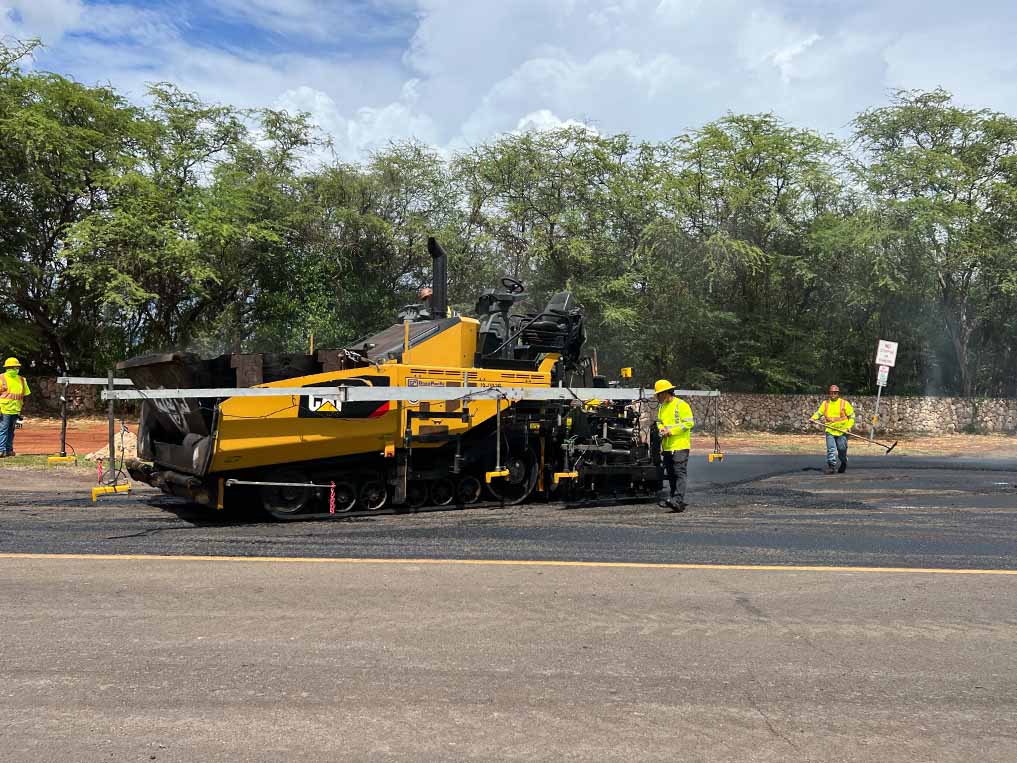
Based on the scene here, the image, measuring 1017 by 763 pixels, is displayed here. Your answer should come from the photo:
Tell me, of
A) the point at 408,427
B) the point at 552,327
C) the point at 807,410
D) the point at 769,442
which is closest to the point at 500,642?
the point at 408,427

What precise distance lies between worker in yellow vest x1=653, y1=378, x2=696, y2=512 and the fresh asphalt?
244mm

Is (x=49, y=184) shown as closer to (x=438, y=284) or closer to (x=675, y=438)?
(x=438, y=284)

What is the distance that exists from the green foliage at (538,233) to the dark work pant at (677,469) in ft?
45.9

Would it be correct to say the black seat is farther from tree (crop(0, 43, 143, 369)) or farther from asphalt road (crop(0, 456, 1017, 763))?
tree (crop(0, 43, 143, 369))

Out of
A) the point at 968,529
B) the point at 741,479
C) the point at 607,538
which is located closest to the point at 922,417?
the point at 741,479

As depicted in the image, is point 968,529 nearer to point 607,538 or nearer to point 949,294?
point 607,538

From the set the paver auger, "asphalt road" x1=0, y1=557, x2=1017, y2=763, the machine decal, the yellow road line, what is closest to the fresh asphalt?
the yellow road line

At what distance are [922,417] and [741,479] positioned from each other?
1811 centimetres

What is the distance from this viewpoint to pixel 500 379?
984 cm

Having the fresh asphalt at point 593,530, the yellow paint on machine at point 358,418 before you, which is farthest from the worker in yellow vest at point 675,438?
the yellow paint on machine at point 358,418

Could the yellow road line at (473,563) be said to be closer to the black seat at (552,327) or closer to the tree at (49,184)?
the black seat at (552,327)

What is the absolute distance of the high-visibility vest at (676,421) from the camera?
32.4 ft

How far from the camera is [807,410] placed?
90.2 feet

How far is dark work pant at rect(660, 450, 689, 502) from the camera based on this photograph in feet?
32.3
